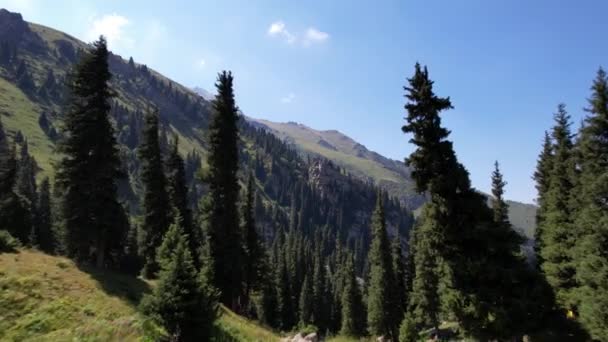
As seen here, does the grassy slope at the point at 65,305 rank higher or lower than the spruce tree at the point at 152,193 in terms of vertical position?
lower

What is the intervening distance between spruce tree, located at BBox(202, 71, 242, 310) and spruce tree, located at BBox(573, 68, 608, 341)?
26.7 metres

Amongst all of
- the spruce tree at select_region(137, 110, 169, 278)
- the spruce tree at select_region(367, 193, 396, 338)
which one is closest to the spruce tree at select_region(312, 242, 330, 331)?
the spruce tree at select_region(367, 193, 396, 338)

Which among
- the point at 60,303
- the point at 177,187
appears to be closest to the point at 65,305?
the point at 60,303

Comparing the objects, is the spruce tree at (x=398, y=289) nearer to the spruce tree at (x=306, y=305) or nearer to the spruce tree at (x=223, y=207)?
the spruce tree at (x=306, y=305)

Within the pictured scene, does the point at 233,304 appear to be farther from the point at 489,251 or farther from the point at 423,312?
the point at 423,312

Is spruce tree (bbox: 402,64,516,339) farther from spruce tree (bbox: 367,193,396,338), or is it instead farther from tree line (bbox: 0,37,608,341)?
spruce tree (bbox: 367,193,396,338)

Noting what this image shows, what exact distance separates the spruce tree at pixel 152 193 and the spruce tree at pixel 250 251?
9370mm

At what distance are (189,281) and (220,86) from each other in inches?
954

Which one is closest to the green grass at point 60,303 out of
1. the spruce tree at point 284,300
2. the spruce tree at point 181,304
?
the spruce tree at point 181,304

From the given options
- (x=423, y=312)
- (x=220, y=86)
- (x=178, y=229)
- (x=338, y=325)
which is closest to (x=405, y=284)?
(x=423, y=312)

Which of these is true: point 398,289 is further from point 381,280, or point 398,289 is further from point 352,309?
point 352,309

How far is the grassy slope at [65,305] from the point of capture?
60.3 ft

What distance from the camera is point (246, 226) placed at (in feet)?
162

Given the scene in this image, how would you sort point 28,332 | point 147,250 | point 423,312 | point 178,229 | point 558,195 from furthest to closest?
point 423,312
point 147,250
point 558,195
point 178,229
point 28,332
